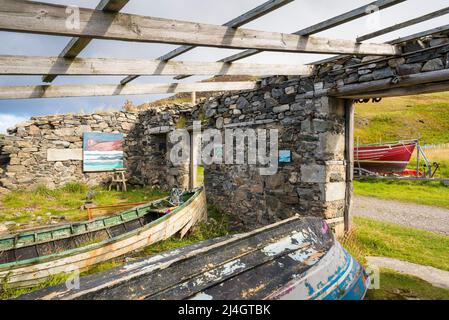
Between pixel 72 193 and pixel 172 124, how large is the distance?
15.4ft

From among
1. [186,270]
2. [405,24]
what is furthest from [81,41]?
[405,24]

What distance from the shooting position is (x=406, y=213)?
8375mm

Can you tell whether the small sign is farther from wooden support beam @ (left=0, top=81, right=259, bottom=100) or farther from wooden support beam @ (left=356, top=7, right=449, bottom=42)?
wooden support beam @ (left=356, top=7, right=449, bottom=42)

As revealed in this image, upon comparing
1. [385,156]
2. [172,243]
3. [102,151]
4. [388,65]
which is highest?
[388,65]

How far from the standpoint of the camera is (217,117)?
7.79 m

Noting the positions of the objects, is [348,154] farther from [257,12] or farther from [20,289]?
[20,289]

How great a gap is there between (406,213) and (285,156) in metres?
4.79

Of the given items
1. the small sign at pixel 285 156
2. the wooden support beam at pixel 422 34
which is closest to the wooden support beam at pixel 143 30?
the wooden support beam at pixel 422 34

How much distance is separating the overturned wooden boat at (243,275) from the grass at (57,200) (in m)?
6.23

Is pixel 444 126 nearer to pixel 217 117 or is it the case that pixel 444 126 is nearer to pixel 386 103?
pixel 386 103

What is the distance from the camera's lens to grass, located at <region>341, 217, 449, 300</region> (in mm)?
3805

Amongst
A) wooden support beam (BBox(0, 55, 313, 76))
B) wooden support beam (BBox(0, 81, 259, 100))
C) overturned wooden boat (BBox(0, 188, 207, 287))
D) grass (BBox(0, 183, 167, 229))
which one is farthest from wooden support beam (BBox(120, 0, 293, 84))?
grass (BBox(0, 183, 167, 229))

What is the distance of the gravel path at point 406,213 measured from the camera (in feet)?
23.5
